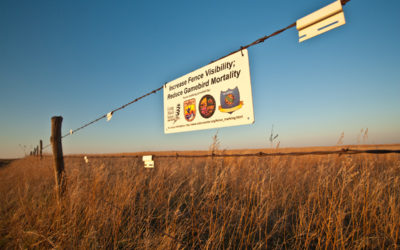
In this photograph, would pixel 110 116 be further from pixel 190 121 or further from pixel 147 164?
pixel 190 121

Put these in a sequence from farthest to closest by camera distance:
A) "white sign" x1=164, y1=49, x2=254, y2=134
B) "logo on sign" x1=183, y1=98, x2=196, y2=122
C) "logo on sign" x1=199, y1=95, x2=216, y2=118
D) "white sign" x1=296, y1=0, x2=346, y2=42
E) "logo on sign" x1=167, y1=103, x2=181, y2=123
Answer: "logo on sign" x1=167, y1=103, x2=181, y2=123 → "logo on sign" x1=183, y1=98, x2=196, y2=122 → "logo on sign" x1=199, y1=95, x2=216, y2=118 → "white sign" x1=164, y1=49, x2=254, y2=134 → "white sign" x1=296, y1=0, x2=346, y2=42

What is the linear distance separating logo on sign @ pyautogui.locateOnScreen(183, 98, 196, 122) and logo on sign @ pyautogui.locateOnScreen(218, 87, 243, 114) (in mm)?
415

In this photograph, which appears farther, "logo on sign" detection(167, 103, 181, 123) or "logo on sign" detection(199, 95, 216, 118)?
"logo on sign" detection(167, 103, 181, 123)

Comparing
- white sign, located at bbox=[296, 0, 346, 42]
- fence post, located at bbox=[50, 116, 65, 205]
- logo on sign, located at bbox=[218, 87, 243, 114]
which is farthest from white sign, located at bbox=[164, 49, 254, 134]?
fence post, located at bbox=[50, 116, 65, 205]

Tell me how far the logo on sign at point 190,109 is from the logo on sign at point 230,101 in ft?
1.36

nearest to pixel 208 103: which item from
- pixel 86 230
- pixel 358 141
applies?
pixel 86 230

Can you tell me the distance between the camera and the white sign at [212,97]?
182cm

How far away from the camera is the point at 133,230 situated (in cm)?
226

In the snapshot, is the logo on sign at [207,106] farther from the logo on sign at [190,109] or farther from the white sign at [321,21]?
the white sign at [321,21]

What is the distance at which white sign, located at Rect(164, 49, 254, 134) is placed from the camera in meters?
1.82

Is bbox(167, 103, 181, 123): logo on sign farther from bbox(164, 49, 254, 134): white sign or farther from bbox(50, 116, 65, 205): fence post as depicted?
bbox(50, 116, 65, 205): fence post

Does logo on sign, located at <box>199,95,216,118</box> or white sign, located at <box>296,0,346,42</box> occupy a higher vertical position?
white sign, located at <box>296,0,346,42</box>

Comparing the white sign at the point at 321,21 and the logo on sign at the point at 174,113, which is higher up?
the white sign at the point at 321,21

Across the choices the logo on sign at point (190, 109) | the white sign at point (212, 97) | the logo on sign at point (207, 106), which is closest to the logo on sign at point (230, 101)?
the white sign at point (212, 97)
